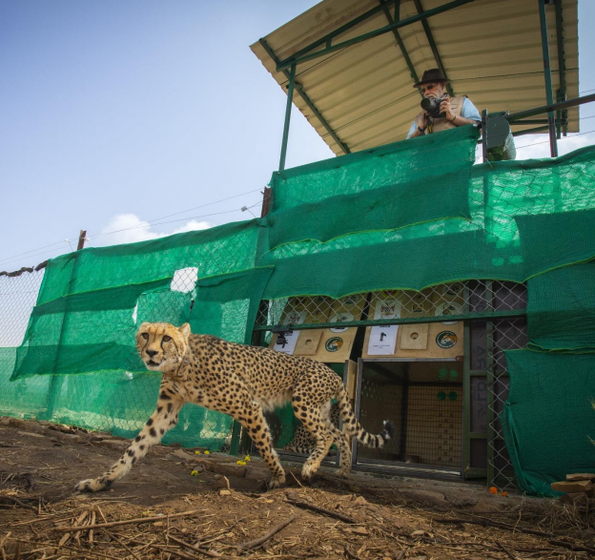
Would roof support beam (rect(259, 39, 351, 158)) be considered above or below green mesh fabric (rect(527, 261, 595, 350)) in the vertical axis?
above

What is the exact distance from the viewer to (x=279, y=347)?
5.65 metres

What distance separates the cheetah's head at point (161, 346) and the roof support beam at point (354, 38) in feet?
15.1

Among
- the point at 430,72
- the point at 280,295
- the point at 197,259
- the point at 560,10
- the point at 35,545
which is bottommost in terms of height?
the point at 35,545

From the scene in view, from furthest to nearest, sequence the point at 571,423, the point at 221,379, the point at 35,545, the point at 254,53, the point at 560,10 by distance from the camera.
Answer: the point at 254,53 → the point at 560,10 → the point at 221,379 → the point at 571,423 → the point at 35,545

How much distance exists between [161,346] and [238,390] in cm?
70

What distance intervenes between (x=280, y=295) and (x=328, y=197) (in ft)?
4.05

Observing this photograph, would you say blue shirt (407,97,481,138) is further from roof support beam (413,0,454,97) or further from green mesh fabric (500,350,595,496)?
green mesh fabric (500,350,595,496)

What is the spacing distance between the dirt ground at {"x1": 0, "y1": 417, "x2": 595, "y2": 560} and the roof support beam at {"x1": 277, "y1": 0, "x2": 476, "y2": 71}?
5263 millimetres

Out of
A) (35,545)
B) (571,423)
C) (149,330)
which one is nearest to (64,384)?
(149,330)

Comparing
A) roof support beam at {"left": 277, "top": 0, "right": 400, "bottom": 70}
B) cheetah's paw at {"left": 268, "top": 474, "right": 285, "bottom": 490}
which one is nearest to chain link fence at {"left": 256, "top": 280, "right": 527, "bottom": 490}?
cheetah's paw at {"left": 268, "top": 474, "right": 285, "bottom": 490}

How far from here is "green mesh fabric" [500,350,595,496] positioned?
353 centimetres

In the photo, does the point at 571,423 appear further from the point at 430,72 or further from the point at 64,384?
the point at 64,384

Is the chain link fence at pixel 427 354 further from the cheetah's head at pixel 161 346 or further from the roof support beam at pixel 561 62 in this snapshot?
the roof support beam at pixel 561 62

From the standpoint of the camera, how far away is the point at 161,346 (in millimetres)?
3723
